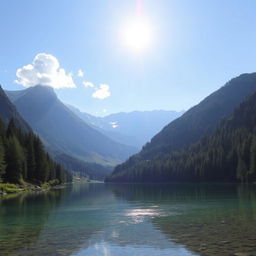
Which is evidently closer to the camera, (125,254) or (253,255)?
(253,255)

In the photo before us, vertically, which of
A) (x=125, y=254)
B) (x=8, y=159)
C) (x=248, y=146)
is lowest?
(x=125, y=254)

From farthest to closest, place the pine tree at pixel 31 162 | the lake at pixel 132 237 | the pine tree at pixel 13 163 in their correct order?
the pine tree at pixel 31 162 → the pine tree at pixel 13 163 → the lake at pixel 132 237

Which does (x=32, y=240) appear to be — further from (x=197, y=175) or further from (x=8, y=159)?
(x=197, y=175)

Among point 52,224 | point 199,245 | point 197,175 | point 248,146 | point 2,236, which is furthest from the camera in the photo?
point 197,175

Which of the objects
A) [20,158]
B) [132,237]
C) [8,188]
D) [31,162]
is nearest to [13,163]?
[20,158]

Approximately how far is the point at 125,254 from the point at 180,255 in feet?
11.1

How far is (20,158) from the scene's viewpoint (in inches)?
4190

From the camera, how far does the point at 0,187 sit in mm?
87312

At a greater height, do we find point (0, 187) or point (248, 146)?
point (248, 146)

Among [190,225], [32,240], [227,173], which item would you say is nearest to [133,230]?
[190,225]

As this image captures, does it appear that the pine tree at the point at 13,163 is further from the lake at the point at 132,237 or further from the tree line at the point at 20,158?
the lake at the point at 132,237

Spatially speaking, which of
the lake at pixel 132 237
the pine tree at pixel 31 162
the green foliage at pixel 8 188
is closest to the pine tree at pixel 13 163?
the green foliage at pixel 8 188

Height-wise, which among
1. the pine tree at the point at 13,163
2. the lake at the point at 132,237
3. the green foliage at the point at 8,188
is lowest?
the lake at the point at 132,237

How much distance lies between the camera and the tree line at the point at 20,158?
340ft
